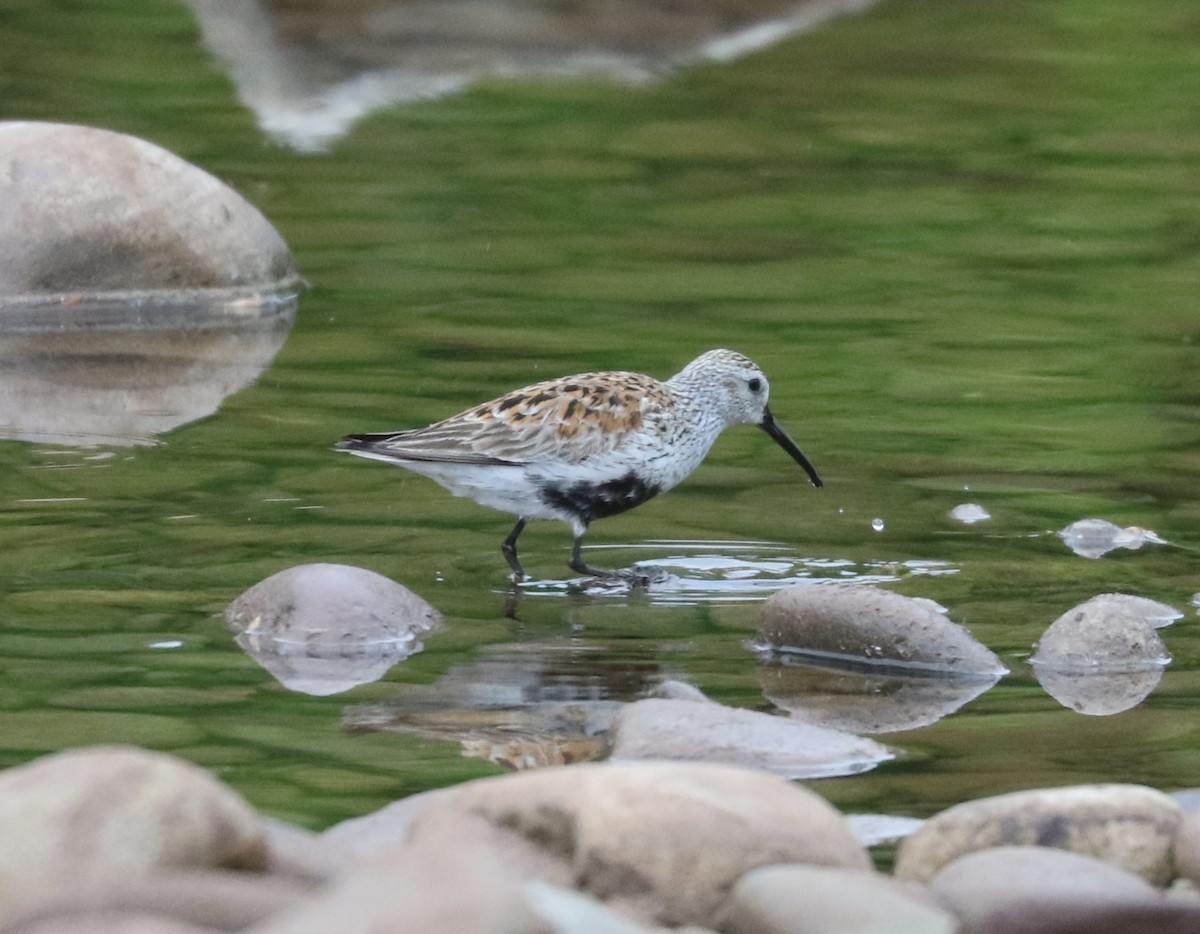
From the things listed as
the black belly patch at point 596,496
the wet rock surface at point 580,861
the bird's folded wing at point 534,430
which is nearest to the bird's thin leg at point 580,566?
the black belly patch at point 596,496

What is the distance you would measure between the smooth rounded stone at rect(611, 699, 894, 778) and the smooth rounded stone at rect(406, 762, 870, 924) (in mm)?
870

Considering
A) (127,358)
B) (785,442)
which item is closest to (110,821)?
(785,442)

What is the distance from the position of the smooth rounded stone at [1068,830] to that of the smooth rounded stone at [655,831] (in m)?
0.27

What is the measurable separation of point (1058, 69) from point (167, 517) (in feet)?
36.9

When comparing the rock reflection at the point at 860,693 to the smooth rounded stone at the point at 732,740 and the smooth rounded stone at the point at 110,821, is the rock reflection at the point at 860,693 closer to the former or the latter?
the smooth rounded stone at the point at 732,740

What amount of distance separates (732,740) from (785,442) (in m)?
3.46

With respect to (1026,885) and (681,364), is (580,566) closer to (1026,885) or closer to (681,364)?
(681,364)

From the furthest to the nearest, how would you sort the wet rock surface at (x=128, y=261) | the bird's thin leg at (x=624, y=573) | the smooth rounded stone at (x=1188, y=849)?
1. the wet rock surface at (x=128, y=261)
2. the bird's thin leg at (x=624, y=573)
3. the smooth rounded stone at (x=1188, y=849)

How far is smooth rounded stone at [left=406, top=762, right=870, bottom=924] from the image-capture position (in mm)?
4824

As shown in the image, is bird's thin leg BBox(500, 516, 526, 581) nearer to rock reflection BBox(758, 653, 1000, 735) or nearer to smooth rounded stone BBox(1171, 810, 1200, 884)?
rock reflection BBox(758, 653, 1000, 735)

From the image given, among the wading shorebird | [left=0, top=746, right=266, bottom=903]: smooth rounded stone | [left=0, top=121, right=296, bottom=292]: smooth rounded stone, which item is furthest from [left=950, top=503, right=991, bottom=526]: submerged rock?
[left=0, top=121, right=296, bottom=292]: smooth rounded stone

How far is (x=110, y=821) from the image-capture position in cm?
459

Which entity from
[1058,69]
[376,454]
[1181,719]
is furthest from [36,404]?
[1058,69]

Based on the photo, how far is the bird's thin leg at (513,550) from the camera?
8305mm
